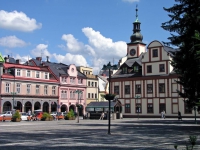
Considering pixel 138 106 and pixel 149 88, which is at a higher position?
pixel 149 88

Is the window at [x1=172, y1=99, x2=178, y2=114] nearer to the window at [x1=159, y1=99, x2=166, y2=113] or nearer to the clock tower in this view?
the window at [x1=159, y1=99, x2=166, y2=113]

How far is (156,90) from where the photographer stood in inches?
2435

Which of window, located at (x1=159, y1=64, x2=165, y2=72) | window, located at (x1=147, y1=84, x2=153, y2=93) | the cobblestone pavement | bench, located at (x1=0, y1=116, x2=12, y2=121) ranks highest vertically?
window, located at (x1=159, y1=64, x2=165, y2=72)

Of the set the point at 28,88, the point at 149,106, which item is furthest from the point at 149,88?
the point at 28,88

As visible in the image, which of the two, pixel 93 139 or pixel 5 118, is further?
pixel 5 118

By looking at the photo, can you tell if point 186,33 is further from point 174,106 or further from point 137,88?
point 137,88

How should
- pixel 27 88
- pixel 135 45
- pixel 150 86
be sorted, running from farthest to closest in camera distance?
pixel 135 45 → pixel 27 88 → pixel 150 86

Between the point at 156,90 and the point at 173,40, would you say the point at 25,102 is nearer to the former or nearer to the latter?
the point at 156,90

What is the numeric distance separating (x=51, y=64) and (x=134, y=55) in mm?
20000

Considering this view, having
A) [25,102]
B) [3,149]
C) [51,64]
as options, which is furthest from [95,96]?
[3,149]

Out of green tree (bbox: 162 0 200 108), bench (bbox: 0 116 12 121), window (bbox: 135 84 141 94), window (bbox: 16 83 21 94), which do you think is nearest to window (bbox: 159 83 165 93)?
window (bbox: 135 84 141 94)

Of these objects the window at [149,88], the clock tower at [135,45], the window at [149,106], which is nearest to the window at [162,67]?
the window at [149,88]

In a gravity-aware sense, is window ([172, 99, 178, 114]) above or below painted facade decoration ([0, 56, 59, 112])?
below

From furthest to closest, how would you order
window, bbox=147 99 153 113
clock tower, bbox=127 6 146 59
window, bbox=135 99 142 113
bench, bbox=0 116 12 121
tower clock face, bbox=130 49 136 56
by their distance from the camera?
tower clock face, bbox=130 49 136 56 → clock tower, bbox=127 6 146 59 → window, bbox=135 99 142 113 → window, bbox=147 99 153 113 → bench, bbox=0 116 12 121
